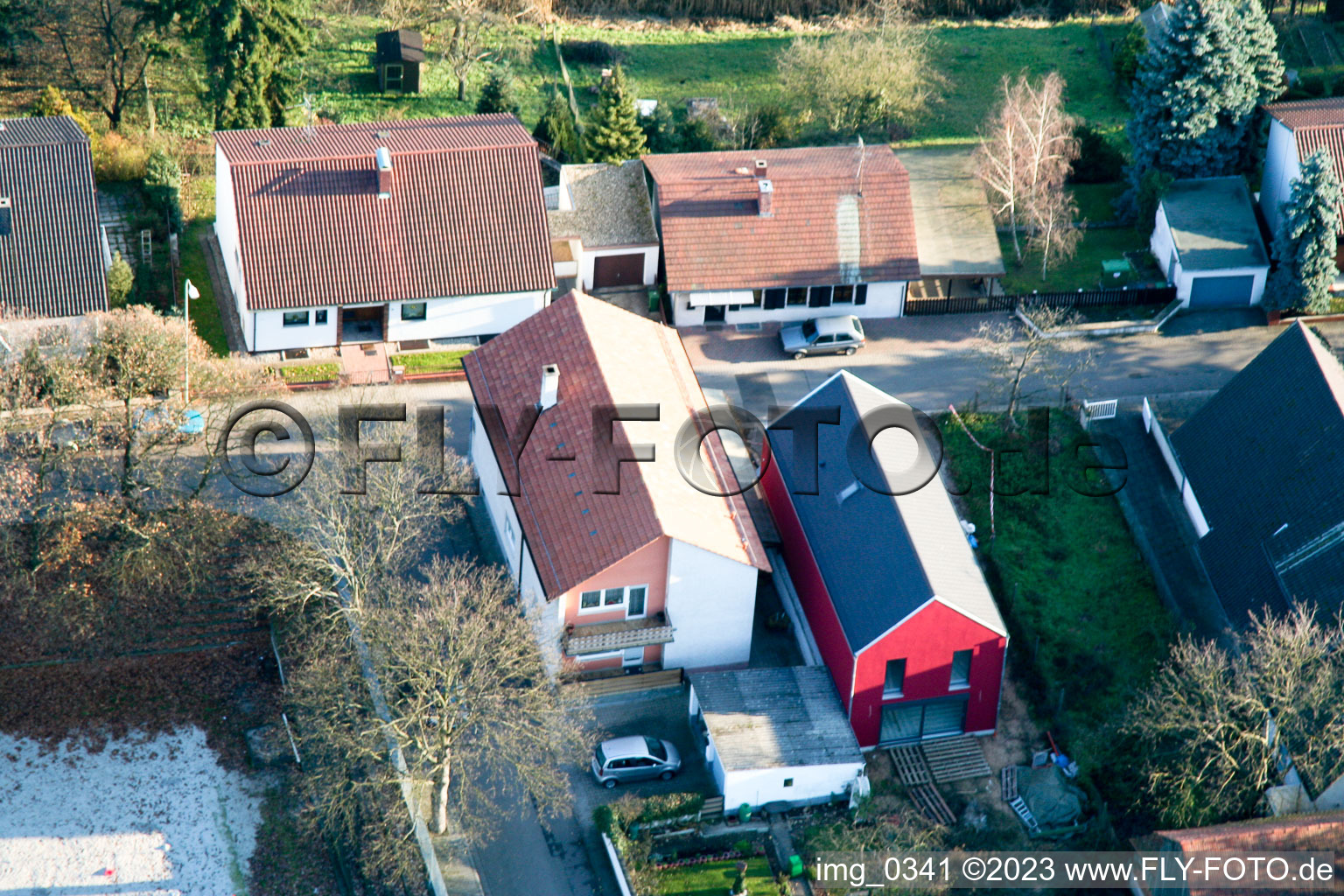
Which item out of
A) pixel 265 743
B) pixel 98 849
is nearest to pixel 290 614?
pixel 265 743

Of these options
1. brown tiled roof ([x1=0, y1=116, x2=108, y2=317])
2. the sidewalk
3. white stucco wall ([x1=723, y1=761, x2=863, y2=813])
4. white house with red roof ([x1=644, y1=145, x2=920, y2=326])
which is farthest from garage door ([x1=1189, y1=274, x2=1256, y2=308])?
brown tiled roof ([x1=0, y1=116, x2=108, y2=317])

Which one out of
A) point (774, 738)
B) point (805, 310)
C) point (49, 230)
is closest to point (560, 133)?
point (805, 310)

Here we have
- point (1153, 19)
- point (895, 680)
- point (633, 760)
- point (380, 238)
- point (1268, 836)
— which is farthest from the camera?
point (1153, 19)

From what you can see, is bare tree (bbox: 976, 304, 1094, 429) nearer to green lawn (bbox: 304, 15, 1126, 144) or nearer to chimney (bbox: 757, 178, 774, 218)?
chimney (bbox: 757, 178, 774, 218)

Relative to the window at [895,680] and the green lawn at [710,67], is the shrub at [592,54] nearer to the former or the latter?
the green lawn at [710,67]

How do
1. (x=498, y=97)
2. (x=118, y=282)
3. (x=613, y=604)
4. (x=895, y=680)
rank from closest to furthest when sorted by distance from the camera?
(x=895, y=680) < (x=613, y=604) < (x=118, y=282) < (x=498, y=97)

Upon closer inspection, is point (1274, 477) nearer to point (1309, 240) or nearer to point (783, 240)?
point (1309, 240)
